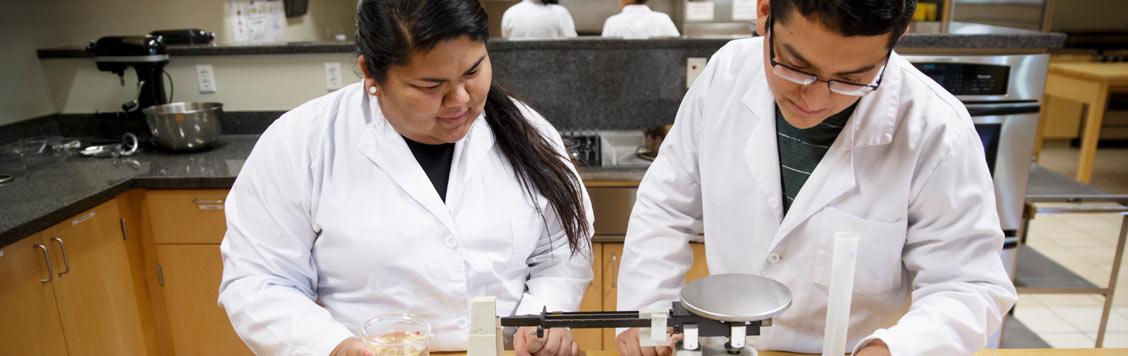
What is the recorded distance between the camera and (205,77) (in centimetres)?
264

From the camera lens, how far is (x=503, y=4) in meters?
4.93

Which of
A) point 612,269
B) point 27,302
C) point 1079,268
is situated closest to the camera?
point 27,302

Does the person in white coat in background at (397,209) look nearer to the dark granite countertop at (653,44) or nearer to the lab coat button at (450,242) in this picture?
the lab coat button at (450,242)

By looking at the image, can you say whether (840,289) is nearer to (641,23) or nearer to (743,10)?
(641,23)

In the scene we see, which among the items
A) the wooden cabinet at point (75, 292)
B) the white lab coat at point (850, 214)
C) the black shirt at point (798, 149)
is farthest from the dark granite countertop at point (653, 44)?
the black shirt at point (798, 149)

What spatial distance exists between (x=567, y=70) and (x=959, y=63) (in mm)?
1342

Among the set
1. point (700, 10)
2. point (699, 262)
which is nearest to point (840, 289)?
point (699, 262)

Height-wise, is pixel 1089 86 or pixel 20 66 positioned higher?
pixel 20 66

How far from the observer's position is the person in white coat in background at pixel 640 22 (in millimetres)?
3643

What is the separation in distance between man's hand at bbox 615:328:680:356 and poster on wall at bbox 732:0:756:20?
3704 millimetres

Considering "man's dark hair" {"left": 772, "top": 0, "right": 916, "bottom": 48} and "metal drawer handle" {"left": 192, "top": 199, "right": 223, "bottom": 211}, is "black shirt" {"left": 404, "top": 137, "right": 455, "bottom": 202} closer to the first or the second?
"man's dark hair" {"left": 772, "top": 0, "right": 916, "bottom": 48}

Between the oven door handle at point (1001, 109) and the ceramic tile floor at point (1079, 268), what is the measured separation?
3.13ft

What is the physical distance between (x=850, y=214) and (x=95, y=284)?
2.11 metres

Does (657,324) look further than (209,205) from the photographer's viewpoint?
No
